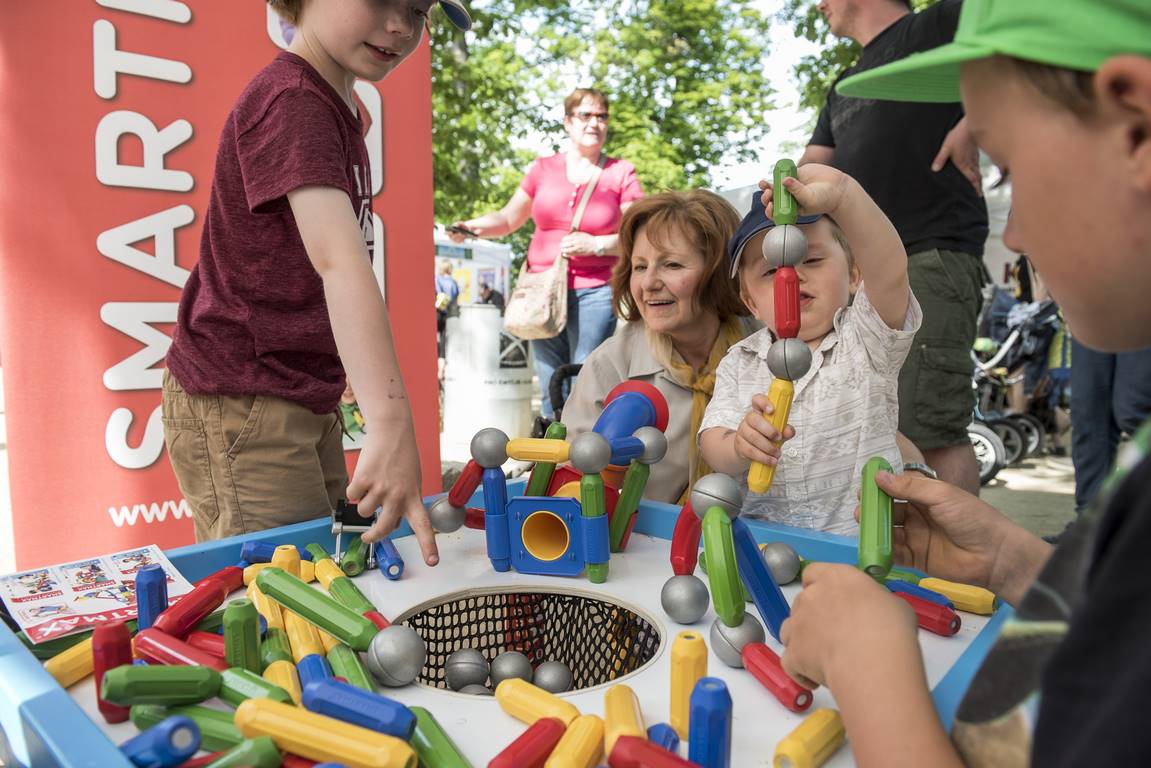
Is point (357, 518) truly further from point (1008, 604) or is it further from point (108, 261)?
Result: point (108, 261)

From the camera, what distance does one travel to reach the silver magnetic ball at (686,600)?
2.50ft

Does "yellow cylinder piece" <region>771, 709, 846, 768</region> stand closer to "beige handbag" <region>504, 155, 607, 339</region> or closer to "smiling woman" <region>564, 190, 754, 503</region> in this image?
"smiling woman" <region>564, 190, 754, 503</region>

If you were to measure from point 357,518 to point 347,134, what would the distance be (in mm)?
502

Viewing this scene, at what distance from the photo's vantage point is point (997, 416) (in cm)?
430

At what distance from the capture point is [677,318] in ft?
4.85

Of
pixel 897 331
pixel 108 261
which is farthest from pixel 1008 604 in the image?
pixel 108 261

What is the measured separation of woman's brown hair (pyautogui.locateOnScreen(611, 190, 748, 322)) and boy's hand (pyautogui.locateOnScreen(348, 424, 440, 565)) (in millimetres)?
782

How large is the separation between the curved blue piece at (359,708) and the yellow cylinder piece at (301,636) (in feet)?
0.51

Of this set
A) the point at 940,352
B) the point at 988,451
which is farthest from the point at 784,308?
the point at 988,451

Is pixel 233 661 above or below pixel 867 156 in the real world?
below

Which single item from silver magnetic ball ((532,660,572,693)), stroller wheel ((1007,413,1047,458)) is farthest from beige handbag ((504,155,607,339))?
stroller wheel ((1007,413,1047,458))

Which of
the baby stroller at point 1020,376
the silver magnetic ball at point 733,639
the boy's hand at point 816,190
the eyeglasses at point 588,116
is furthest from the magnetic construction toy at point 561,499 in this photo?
the baby stroller at point 1020,376

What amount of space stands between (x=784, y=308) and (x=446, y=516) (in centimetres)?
47

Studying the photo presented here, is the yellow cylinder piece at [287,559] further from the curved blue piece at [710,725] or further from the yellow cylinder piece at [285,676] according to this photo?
the curved blue piece at [710,725]
